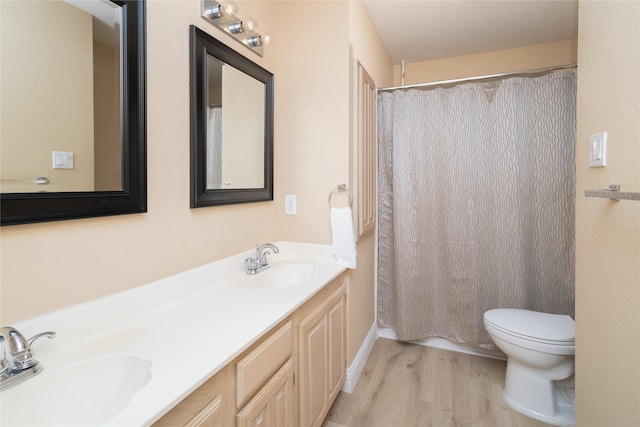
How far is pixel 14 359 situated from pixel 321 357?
1.11 metres

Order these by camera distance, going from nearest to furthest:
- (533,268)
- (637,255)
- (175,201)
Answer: (637,255) < (175,201) < (533,268)

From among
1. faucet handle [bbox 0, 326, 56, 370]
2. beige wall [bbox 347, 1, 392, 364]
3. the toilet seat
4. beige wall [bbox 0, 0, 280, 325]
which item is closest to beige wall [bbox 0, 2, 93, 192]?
beige wall [bbox 0, 0, 280, 325]

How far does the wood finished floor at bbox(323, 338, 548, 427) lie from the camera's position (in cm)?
171

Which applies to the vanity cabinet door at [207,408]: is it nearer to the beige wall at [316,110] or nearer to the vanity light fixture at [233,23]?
the beige wall at [316,110]

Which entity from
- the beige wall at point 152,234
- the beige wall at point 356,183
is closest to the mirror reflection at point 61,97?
the beige wall at point 152,234

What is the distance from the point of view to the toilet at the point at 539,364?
1669 millimetres

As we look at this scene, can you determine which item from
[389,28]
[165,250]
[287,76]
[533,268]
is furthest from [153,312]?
[389,28]

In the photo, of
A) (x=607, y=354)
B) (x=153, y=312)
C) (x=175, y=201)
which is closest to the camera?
(x=607, y=354)

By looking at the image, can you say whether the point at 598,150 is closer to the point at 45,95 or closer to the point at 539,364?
the point at 539,364

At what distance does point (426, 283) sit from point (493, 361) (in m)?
0.70

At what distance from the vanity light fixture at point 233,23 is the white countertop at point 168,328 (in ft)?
3.59

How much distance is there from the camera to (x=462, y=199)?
226cm

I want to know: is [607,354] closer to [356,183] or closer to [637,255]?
[637,255]

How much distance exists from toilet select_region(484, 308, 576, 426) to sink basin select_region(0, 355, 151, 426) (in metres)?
1.82
